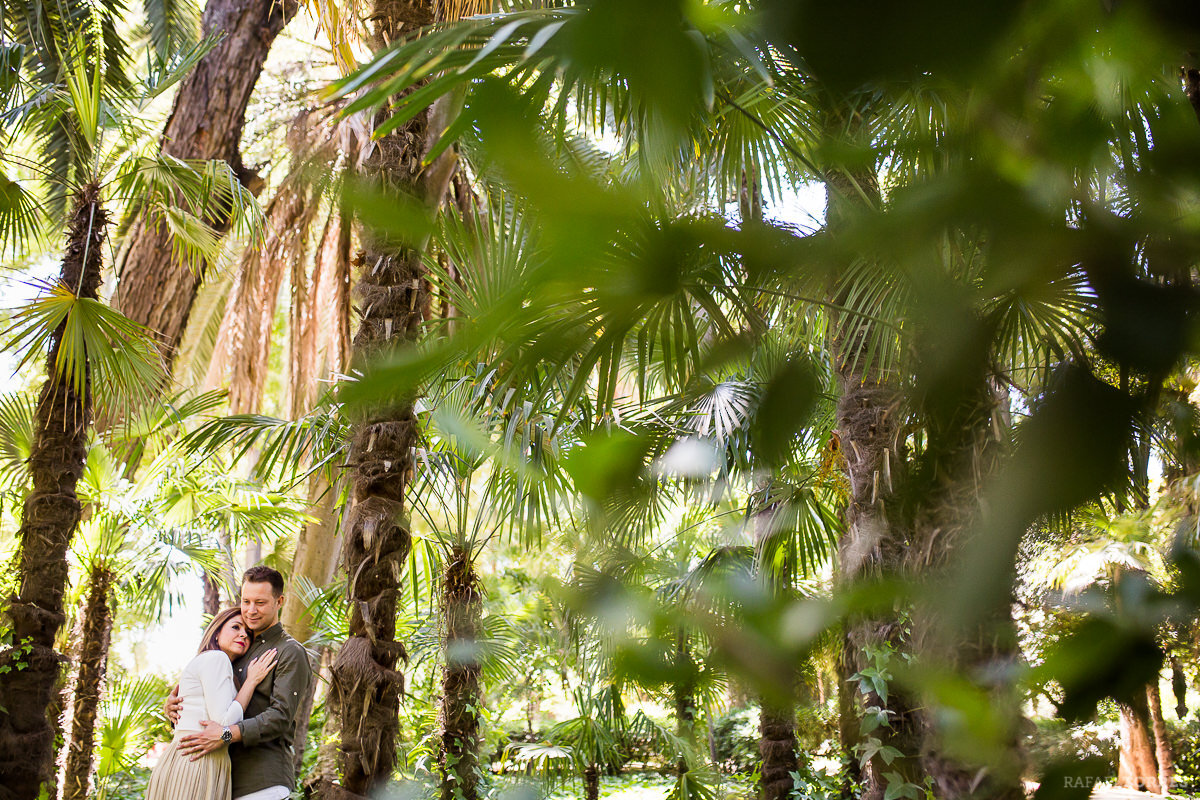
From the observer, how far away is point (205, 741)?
8.65 feet

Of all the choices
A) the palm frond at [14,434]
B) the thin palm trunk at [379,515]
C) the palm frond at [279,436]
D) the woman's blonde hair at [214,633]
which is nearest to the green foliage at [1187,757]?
the thin palm trunk at [379,515]

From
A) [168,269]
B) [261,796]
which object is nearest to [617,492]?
[261,796]

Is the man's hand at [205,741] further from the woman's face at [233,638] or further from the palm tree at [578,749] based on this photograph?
the palm tree at [578,749]

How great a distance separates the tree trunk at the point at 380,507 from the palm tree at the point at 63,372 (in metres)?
1.49

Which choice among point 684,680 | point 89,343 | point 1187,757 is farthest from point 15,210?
point 1187,757

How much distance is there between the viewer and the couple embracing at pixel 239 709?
265cm

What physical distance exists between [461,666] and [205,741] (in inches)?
62.0

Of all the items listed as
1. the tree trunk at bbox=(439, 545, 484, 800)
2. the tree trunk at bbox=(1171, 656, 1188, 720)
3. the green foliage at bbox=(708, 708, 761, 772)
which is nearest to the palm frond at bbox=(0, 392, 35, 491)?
the tree trunk at bbox=(439, 545, 484, 800)

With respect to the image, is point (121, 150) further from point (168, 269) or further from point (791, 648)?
point (791, 648)

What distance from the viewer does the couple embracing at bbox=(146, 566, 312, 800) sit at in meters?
2.65

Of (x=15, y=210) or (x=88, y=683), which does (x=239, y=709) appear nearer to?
(x=15, y=210)

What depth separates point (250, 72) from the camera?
24.9 ft

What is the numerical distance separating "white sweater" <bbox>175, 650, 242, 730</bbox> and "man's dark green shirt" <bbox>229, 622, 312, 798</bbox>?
7 cm

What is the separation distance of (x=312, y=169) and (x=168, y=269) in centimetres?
736
